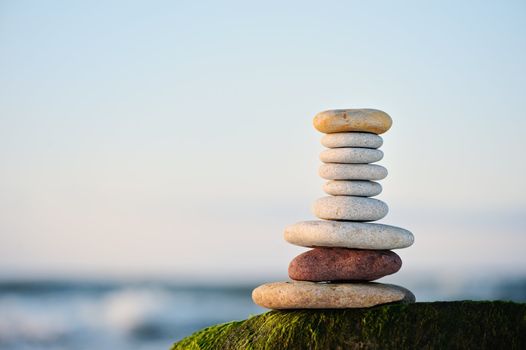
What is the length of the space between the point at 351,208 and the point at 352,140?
727 millimetres

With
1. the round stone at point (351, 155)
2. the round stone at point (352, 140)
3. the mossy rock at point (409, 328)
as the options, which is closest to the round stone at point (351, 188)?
the round stone at point (351, 155)

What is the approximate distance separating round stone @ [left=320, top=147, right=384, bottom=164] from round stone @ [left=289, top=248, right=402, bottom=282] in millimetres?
957

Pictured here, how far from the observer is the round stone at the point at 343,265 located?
8664 millimetres

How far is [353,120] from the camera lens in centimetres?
876

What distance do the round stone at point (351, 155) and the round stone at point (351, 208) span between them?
40cm

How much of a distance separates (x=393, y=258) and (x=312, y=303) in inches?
41.1

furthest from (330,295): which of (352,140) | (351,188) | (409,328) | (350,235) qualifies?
(352,140)

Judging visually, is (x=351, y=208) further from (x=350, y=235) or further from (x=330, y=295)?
(x=330, y=295)

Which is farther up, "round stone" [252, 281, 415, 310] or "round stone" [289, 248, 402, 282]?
"round stone" [289, 248, 402, 282]

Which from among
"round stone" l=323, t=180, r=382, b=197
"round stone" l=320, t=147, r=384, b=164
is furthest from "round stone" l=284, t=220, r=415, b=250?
"round stone" l=320, t=147, r=384, b=164

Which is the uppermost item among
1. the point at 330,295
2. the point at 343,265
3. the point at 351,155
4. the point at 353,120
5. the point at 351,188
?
the point at 353,120

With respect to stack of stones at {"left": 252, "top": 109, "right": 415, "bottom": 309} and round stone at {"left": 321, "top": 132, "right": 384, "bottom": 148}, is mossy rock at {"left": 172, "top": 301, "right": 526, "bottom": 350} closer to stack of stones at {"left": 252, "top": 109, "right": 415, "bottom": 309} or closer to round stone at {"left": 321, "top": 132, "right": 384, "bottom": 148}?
stack of stones at {"left": 252, "top": 109, "right": 415, "bottom": 309}

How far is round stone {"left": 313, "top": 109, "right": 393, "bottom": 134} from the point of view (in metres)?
8.77

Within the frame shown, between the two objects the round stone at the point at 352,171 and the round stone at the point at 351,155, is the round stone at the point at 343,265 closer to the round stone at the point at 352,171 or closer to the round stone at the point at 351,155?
the round stone at the point at 352,171
